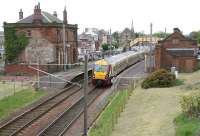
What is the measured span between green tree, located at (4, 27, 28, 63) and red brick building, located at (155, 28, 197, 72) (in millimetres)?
19390

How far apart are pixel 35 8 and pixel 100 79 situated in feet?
63.1

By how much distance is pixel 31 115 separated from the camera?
34.9 m

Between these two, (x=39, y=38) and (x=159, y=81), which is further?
(x=39, y=38)

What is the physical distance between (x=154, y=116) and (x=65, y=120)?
7.03m

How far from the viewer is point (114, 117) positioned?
31750mm

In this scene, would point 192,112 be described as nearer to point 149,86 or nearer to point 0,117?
point 0,117

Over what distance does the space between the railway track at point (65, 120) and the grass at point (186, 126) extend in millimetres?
7513

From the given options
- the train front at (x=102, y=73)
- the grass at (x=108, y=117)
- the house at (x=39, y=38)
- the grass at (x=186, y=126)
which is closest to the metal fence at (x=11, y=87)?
the train front at (x=102, y=73)

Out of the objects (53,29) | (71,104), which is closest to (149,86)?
(71,104)

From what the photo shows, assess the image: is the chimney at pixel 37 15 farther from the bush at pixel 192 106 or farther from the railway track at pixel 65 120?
the bush at pixel 192 106

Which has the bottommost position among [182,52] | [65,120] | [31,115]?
[65,120]

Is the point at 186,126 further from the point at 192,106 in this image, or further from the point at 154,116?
the point at 154,116

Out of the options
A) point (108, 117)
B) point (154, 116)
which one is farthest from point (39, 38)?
point (154, 116)

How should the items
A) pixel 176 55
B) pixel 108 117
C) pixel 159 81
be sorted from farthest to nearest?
pixel 176 55 → pixel 159 81 → pixel 108 117
